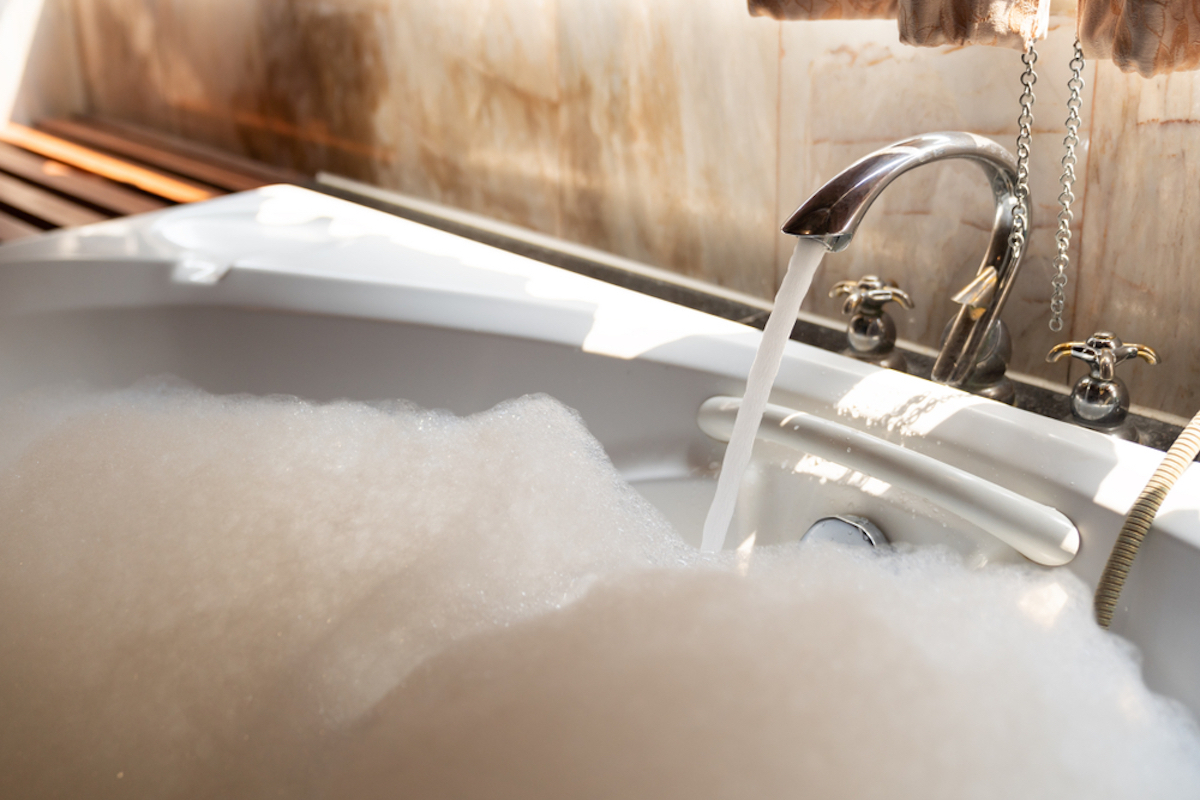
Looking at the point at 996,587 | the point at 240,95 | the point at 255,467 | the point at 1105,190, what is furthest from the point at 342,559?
the point at 240,95

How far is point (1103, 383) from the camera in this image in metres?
0.82

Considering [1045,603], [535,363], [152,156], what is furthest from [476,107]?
[1045,603]

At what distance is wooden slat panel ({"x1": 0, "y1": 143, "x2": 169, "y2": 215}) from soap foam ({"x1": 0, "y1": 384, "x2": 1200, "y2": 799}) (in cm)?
81

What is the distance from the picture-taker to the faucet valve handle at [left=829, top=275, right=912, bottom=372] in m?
0.97

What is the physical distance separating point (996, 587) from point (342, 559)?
538 mm

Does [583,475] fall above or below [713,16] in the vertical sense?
below

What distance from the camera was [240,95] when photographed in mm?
2049

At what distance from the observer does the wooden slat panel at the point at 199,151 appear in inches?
75.0

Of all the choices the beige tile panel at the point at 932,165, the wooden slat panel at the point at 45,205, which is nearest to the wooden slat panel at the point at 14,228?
the wooden slat panel at the point at 45,205

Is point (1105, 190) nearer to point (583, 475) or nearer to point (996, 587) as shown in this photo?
point (996, 587)

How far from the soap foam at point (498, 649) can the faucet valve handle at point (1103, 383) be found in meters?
0.19

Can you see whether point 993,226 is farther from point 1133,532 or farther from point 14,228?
point 14,228

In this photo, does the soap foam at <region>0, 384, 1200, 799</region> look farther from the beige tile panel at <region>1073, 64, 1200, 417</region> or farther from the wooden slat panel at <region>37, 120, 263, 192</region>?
the wooden slat panel at <region>37, 120, 263, 192</region>

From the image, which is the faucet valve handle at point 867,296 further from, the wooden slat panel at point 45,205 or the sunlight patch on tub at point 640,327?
the wooden slat panel at point 45,205
